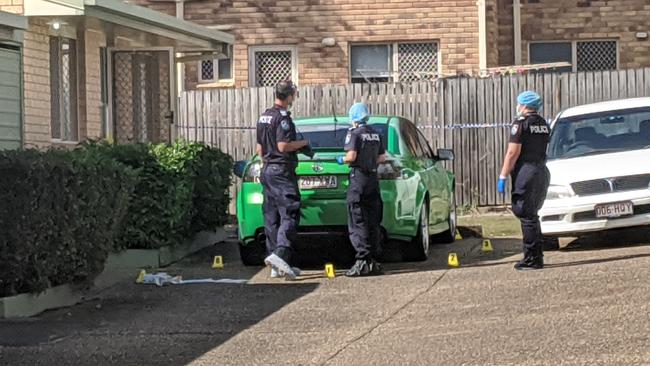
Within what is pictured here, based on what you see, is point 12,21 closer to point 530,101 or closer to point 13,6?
point 13,6

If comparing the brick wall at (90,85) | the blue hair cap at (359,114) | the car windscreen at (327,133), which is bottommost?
the car windscreen at (327,133)

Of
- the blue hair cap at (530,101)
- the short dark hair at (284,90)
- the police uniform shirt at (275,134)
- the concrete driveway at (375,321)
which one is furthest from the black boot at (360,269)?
the blue hair cap at (530,101)

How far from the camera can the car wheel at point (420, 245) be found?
40.3 ft

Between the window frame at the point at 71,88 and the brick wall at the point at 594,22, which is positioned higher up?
the brick wall at the point at 594,22

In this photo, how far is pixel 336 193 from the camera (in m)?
11.8

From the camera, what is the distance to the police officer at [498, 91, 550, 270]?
11195mm

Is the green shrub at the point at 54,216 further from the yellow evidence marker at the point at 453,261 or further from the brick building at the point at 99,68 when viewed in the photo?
the yellow evidence marker at the point at 453,261

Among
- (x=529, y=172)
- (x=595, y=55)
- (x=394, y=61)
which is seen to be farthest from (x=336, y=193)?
(x=595, y=55)

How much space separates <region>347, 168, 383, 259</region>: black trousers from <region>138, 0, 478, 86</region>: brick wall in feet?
34.7

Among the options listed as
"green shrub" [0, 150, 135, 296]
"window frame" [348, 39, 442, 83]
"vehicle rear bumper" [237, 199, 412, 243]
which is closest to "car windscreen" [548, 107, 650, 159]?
"vehicle rear bumper" [237, 199, 412, 243]

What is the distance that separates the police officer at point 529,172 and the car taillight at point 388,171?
3.53 feet

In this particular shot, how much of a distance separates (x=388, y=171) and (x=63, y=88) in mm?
5876

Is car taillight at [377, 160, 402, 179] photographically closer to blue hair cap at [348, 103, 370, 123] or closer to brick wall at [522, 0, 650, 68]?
blue hair cap at [348, 103, 370, 123]

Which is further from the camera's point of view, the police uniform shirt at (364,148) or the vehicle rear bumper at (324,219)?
the vehicle rear bumper at (324,219)
